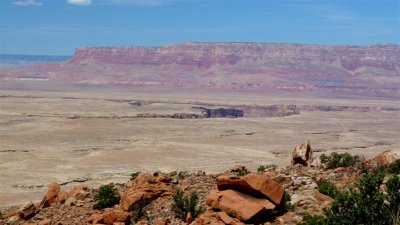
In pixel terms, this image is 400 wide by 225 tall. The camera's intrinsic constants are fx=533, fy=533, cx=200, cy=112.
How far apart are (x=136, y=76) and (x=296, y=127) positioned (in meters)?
112

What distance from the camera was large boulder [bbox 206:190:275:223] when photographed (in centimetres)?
1176

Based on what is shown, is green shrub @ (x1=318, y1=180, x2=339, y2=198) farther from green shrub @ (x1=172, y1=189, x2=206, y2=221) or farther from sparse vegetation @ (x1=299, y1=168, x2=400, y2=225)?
green shrub @ (x1=172, y1=189, x2=206, y2=221)

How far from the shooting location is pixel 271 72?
7136 inches

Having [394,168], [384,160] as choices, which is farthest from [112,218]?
[384,160]

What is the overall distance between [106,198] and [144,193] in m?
1.71

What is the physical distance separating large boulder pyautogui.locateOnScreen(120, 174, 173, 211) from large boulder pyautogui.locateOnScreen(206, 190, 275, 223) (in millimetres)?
2443

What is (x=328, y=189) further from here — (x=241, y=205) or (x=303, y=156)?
(x=303, y=156)

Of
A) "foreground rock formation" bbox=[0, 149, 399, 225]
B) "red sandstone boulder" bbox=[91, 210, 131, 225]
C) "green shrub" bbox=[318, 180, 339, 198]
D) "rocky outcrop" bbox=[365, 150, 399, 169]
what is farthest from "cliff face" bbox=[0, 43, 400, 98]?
"red sandstone boulder" bbox=[91, 210, 131, 225]

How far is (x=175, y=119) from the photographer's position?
291ft

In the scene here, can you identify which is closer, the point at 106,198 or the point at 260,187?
the point at 260,187

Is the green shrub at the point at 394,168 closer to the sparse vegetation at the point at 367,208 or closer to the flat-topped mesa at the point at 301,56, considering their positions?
the sparse vegetation at the point at 367,208

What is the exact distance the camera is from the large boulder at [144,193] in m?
14.3

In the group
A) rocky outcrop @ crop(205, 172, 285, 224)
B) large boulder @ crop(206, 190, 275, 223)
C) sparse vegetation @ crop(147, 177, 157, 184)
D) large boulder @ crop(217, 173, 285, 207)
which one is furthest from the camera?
sparse vegetation @ crop(147, 177, 157, 184)

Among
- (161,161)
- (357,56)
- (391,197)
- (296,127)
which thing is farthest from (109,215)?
(357,56)
